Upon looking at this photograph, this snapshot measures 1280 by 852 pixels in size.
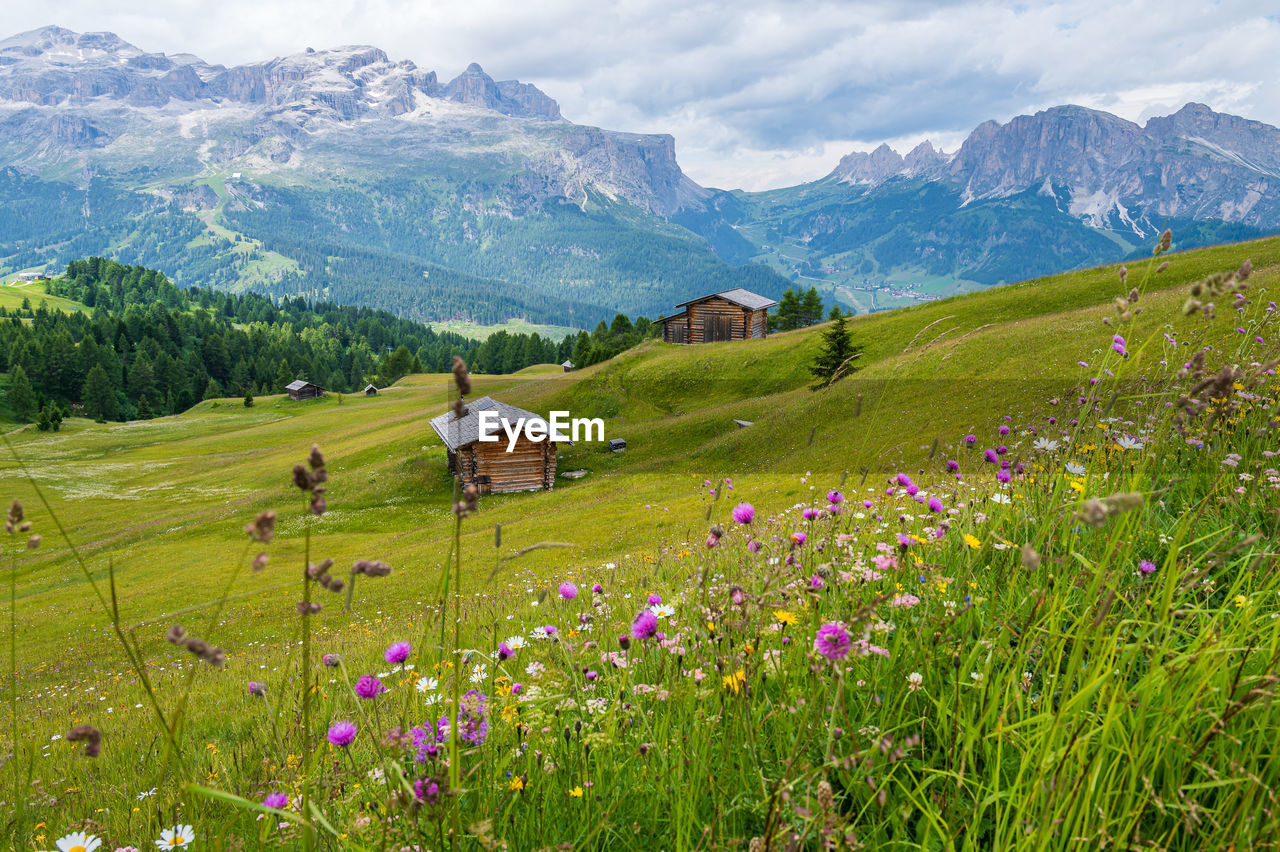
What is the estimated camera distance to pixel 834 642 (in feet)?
6.17

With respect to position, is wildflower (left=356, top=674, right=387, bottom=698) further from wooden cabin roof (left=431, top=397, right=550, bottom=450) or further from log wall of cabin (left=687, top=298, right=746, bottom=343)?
log wall of cabin (left=687, top=298, right=746, bottom=343)

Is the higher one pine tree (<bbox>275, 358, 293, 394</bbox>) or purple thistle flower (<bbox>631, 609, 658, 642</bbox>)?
pine tree (<bbox>275, 358, 293, 394</bbox>)

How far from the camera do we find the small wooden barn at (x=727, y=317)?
73.8 metres

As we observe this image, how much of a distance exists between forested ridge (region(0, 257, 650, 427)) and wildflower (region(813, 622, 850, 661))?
9031 cm

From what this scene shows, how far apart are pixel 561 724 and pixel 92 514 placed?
66.5 meters

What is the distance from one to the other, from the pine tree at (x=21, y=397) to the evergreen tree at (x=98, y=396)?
990 centimetres

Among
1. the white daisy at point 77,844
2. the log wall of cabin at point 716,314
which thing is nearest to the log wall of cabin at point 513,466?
the log wall of cabin at point 716,314

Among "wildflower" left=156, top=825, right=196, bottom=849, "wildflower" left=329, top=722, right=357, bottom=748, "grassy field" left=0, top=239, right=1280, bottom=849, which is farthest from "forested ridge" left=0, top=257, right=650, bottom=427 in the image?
"wildflower" left=329, top=722, right=357, bottom=748

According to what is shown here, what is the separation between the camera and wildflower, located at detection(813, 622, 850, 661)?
1688 millimetres

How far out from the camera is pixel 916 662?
298 centimetres

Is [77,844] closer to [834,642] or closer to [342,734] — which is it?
[342,734]

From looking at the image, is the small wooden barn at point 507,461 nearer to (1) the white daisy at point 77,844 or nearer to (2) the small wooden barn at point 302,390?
(1) the white daisy at point 77,844

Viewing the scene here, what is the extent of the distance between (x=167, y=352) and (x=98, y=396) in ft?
92.7

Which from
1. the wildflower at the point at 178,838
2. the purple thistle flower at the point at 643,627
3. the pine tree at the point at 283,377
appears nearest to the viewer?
the wildflower at the point at 178,838
